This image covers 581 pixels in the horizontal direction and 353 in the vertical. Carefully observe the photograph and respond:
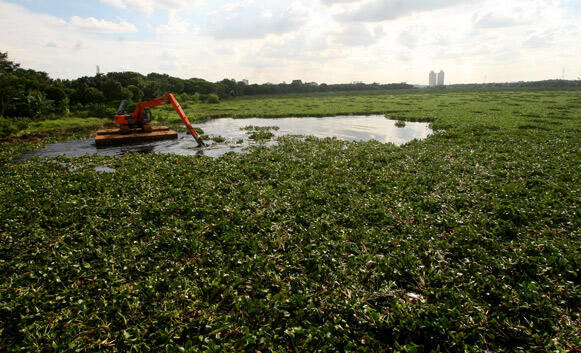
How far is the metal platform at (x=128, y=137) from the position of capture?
71.3ft

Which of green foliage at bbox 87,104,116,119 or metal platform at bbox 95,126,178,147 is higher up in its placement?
green foliage at bbox 87,104,116,119

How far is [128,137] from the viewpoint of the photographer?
74.1 ft

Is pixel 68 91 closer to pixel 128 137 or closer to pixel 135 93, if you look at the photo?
pixel 135 93

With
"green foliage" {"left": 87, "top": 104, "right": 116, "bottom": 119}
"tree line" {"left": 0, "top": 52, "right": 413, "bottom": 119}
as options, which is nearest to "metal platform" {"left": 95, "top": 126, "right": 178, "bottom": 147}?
"tree line" {"left": 0, "top": 52, "right": 413, "bottom": 119}

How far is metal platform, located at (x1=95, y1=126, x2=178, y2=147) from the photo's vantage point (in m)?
21.7

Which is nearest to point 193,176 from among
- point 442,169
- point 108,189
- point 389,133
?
point 108,189

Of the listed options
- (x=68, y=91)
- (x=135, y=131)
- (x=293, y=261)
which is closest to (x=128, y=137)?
(x=135, y=131)

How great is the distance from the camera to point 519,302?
534 cm

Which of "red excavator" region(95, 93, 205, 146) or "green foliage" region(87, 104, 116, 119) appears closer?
"red excavator" region(95, 93, 205, 146)

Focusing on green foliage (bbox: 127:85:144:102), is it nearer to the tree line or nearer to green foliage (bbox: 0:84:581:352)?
the tree line

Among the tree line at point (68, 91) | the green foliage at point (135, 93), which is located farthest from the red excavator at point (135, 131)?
the green foliage at point (135, 93)

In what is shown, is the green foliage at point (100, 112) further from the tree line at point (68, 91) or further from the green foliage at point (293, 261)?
the green foliage at point (293, 261)

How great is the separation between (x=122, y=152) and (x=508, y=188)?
2190cm

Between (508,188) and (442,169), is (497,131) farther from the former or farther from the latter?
(508,188)
